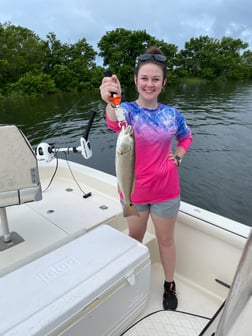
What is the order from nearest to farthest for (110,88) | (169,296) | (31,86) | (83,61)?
1. (110,88)
2. (169,296)
3. (31,86)
4. (83,61)

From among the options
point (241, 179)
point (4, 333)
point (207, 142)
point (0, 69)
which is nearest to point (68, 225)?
point (4, 333)

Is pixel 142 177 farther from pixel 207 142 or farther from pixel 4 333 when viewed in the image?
pixel 207 142

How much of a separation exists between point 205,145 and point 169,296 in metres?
10.1

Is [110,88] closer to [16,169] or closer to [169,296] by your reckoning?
[16,169]

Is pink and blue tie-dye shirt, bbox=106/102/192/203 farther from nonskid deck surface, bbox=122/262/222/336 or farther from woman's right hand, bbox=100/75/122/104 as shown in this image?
nonskid deck surface, bbox=122/262/222/336

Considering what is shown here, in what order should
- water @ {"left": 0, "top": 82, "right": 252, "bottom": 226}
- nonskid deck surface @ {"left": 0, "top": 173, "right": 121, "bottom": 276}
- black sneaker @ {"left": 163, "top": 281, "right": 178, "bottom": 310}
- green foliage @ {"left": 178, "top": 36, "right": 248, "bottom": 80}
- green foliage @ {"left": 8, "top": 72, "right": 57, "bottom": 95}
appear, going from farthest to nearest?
green foliage @ {"left": 178, "top": 36, "right": 248, "bottom": 80} < green foliage @ {"left": 8, "top": 72, "right": 57, "bottom": 95} < water @ {"left": 0, "top": 82, "right": 252, "bottom": 226} < black sneaker @ {"left": 163, "top": 281, "right": 178, "bottom": 310} < nonskid deck surface @ {"left": 0, "top": 173, "right": 121, "bottom": 276}

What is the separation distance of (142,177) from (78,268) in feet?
2.49

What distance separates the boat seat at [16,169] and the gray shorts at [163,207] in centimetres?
84

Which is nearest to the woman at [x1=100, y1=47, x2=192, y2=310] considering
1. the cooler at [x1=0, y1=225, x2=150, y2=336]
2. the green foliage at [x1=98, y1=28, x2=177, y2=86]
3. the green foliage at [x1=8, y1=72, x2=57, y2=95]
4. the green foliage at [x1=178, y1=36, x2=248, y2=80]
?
the cooler at [x1=0, y1=225, x2=150, y2=336]

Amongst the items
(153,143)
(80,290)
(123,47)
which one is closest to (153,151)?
(153,143)

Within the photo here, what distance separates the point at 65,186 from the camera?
3.60 meters

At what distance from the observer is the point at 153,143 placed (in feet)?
6.18

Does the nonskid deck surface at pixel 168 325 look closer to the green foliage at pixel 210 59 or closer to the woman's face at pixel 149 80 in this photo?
the woman's face at pixel 149 80

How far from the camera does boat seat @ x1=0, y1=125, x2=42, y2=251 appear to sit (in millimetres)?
1917
